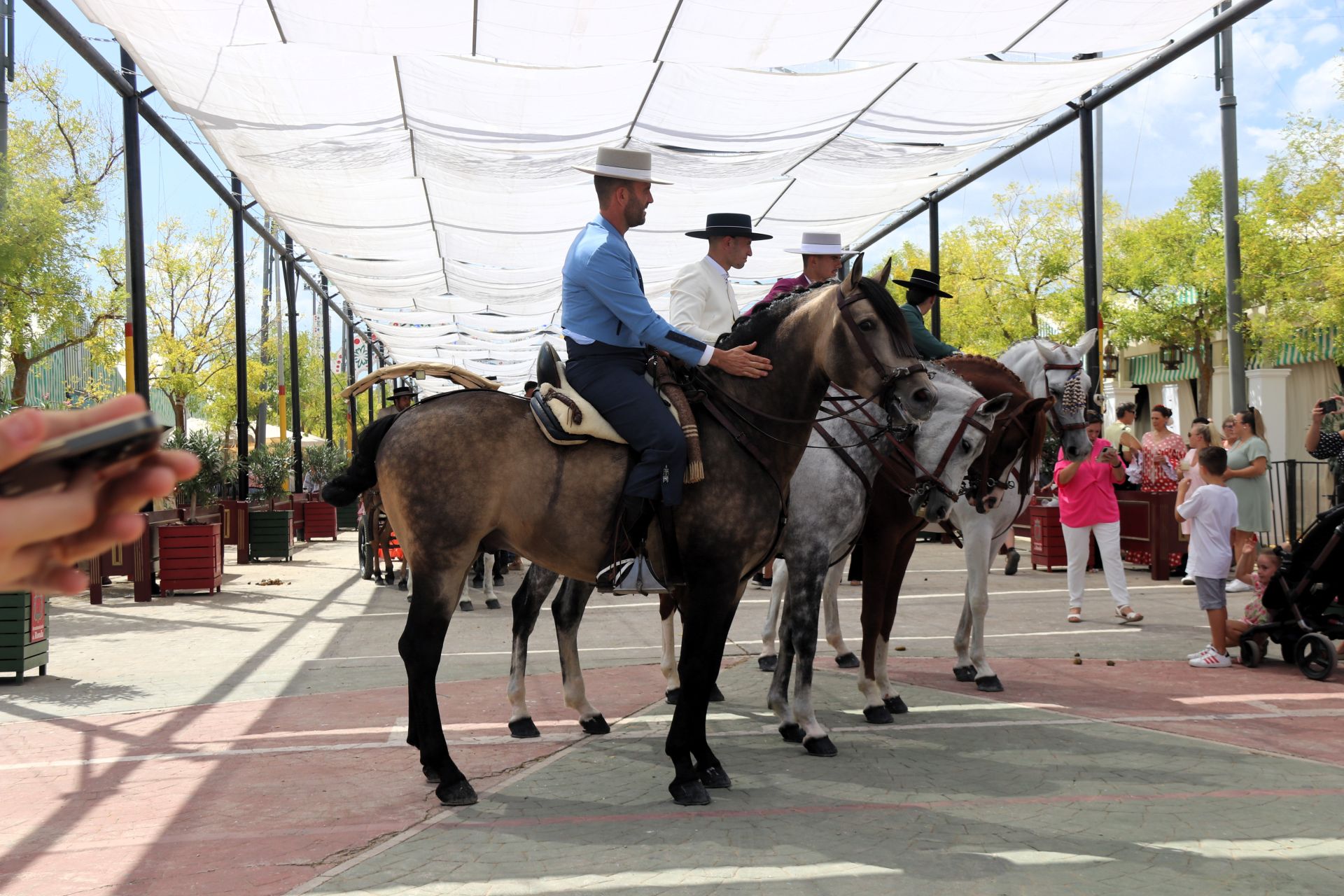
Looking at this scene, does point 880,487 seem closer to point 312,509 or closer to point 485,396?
point 485,396

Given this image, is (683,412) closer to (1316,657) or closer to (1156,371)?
(1316,657)

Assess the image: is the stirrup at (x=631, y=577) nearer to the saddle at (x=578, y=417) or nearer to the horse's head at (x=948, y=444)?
the saddle at (x=578, y=417)

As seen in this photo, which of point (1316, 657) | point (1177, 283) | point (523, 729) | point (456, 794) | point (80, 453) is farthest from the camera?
point (1177, 283)

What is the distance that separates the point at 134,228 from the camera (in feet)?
46.7

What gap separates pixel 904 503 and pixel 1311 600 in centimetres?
350

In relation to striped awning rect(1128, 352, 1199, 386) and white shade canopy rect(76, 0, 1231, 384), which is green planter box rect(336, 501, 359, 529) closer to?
white shade canopy rect(76, 0, 1231, 384)

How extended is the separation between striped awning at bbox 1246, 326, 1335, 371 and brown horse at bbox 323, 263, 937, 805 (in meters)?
25.6

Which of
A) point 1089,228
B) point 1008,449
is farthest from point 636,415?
point 1089,228

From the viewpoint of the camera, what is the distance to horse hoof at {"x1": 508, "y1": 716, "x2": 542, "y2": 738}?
643cm

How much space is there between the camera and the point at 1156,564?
14578mm

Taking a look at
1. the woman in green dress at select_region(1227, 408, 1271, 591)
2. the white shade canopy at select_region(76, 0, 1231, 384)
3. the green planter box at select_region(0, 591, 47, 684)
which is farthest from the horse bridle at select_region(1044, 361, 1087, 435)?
the green planter box at select_region(0, 591, 47, 684)

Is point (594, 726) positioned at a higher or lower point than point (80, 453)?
lower

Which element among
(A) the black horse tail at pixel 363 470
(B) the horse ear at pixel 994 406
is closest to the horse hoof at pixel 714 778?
(A) the black horse tail at pixel 363 470

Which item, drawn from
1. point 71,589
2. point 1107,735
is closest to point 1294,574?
point 1107,735
